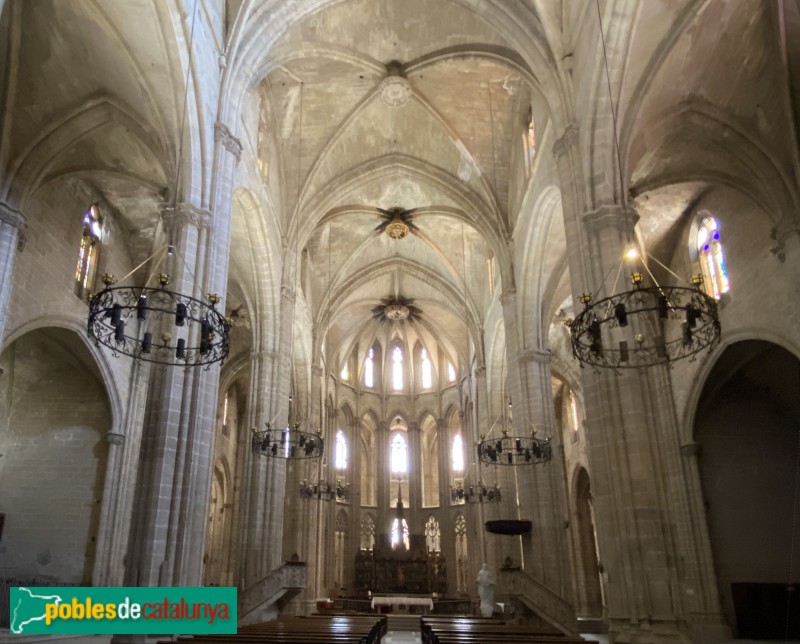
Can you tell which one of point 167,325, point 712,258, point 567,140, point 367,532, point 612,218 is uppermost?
point 567,140

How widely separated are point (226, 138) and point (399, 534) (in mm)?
27232

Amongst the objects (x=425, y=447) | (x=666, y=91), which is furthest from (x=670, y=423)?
(x=425, y=447)

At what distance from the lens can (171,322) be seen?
11.6m

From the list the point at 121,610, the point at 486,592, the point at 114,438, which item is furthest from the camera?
the point at 486,592

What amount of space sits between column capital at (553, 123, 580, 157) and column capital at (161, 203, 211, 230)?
7253mm

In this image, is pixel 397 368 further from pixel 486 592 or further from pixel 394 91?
pixel 394 91

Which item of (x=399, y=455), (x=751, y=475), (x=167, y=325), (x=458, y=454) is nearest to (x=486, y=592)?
(x=751, y=475)

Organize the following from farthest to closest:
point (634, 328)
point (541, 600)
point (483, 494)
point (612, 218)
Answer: point (483, 494)
point (541, 600)
point (612, 218)
point (634, 328)

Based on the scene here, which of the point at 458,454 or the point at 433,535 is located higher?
the point at 458,454

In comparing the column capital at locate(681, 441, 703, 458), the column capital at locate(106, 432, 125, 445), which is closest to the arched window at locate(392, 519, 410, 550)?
the column capital at locate(681, 441, 703, 458)

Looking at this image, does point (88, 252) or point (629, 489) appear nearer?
point (629, 489)

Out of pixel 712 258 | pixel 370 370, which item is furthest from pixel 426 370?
pixel 712 258

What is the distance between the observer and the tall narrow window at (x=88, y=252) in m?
17.6

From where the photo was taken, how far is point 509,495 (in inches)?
943
